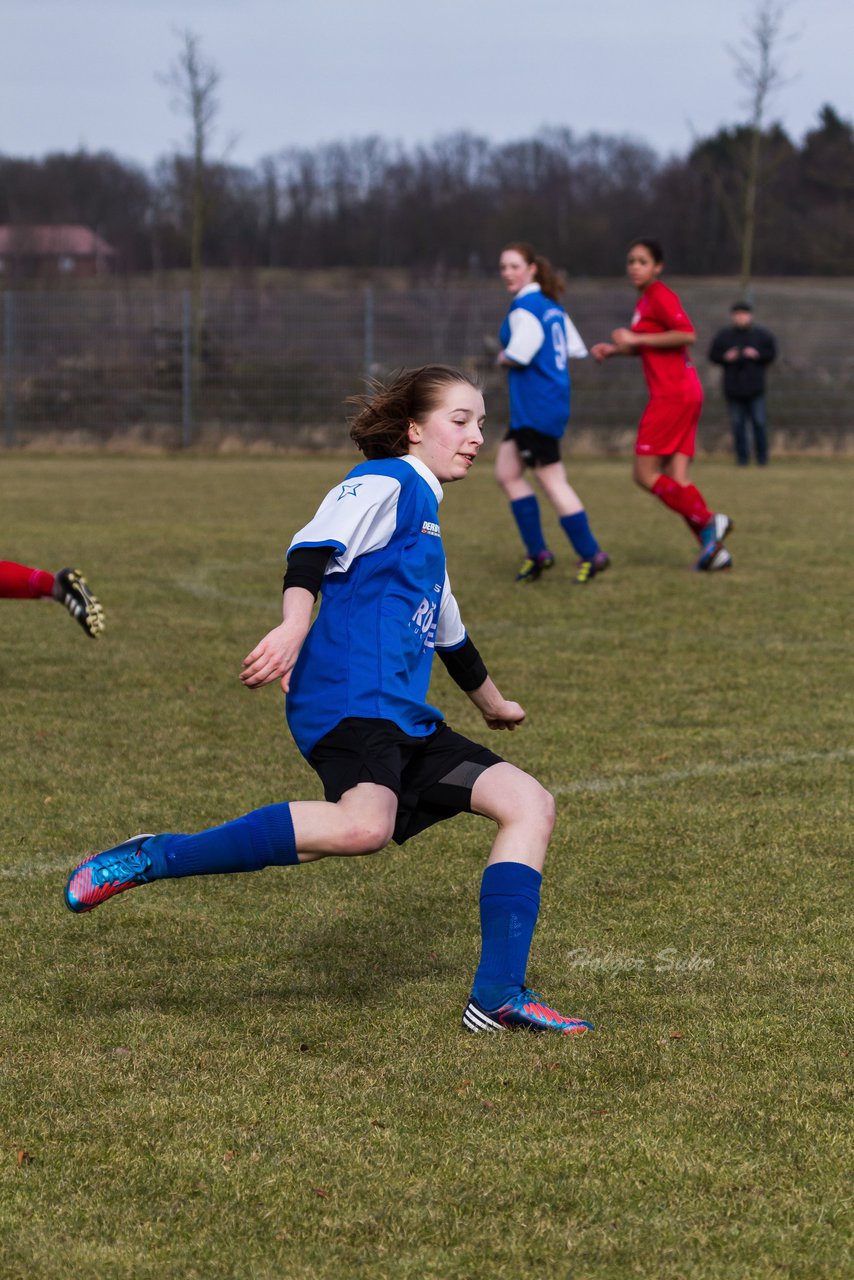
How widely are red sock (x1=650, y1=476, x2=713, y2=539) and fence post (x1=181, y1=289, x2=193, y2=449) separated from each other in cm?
1583

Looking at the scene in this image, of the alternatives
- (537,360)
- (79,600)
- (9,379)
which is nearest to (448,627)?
(79,600)

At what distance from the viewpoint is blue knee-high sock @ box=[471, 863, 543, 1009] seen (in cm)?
333

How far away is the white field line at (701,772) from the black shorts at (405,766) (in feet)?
6.12

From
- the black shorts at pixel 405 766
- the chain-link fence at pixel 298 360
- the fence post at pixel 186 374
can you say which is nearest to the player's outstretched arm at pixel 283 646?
the black shorts at pixel 405 766

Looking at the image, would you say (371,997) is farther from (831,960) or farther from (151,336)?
(151,336)

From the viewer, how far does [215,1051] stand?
320 centimetres

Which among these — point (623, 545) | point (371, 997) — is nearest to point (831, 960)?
point (371, 997)

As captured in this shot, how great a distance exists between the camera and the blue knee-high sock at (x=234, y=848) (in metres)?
3.30

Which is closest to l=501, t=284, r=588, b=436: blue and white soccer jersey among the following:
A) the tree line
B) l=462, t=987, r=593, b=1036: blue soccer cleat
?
l=462, t=987, r=593, b=1036: blue soccer cleat

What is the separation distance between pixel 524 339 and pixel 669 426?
1176 millimetres

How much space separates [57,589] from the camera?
261 inches

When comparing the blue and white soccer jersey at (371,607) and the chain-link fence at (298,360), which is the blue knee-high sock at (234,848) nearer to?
the blue and white soccer jersey at (371,607)

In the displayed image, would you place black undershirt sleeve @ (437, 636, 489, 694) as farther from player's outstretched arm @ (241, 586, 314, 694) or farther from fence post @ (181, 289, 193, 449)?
fence post @ (181, 289, 193, 449)

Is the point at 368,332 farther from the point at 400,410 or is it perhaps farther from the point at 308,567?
the point at 308,567
